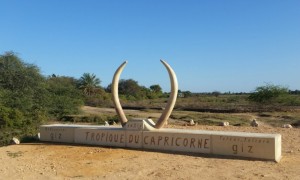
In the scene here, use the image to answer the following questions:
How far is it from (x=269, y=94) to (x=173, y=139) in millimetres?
35781

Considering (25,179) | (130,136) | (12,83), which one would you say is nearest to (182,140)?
(130,136)

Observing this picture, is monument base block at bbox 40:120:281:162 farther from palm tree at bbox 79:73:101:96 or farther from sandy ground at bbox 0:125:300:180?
palm tree at bbox 79:73:101:96

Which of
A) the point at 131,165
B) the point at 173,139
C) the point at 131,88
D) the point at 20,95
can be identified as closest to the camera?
the point at 131,165

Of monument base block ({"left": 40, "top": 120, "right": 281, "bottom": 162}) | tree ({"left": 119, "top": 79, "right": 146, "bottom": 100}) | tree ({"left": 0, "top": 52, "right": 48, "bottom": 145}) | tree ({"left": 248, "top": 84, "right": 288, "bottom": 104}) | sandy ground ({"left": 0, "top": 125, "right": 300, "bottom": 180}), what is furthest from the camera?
tree ({"left": 119, "top": 79, "right": 146, "bottom": 100})

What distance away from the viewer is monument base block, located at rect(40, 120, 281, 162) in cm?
1010

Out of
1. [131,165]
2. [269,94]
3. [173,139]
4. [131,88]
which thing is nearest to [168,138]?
[173,139]

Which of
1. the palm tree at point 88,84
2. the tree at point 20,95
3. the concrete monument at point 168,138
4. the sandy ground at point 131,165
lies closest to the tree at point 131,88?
the palm tree at point 88,84

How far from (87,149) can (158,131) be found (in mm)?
2291

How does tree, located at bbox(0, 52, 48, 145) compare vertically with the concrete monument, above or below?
above

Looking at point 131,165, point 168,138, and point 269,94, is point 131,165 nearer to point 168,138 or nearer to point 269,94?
point 168,138

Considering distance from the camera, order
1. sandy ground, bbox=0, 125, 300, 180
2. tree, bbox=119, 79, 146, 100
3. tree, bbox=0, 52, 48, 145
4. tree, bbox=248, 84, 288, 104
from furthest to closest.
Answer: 1. tree, bbox=119, 79, 146, 100
2. tree, bbox=248, 84, 288, 104
3. tree, bbox=0, 52, 48, 145
4. sandy ground, bbox=0, 125, 300, 180

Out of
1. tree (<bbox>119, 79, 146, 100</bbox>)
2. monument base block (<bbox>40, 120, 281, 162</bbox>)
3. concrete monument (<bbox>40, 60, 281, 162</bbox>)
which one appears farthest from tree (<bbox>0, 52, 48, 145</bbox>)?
tree (<bbox>119, 79, 146, 100</bbox>)

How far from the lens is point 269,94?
147ft

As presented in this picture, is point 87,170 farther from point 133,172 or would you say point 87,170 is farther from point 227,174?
point 227,174
